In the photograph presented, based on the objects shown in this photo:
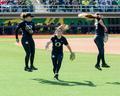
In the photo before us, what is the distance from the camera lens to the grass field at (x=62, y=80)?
42.8ft

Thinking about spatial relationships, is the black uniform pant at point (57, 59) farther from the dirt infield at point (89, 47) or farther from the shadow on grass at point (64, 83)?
the dirt infield at point (89, 47)

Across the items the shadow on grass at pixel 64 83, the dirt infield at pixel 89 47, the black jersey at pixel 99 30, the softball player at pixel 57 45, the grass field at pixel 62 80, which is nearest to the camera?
the grass field at pixel 62 80

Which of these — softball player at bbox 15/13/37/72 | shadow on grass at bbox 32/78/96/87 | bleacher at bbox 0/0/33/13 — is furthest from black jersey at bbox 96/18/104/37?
bleacher at bbox 0/0/33/13

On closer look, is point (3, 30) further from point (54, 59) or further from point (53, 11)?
point (54, 59)

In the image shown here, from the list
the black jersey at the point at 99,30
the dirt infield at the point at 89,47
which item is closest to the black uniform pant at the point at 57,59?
the black jersey at the point at 99,30

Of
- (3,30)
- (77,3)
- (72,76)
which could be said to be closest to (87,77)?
(72,76)

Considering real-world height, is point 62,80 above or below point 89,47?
above

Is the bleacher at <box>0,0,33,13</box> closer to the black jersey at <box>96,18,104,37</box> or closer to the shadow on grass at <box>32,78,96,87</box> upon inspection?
the black jersey at <box>96,18,104,37</box>

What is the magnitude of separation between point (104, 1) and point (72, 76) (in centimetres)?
3379

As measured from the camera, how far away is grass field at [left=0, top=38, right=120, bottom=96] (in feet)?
42.8

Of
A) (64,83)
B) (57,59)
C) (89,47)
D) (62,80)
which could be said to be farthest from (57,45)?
(89,47)

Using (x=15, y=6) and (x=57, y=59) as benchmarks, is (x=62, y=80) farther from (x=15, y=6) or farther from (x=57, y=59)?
(x=15, y=6)

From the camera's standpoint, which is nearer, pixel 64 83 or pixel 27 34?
pixel 64 83

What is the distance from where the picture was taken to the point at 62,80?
15.5 metres
